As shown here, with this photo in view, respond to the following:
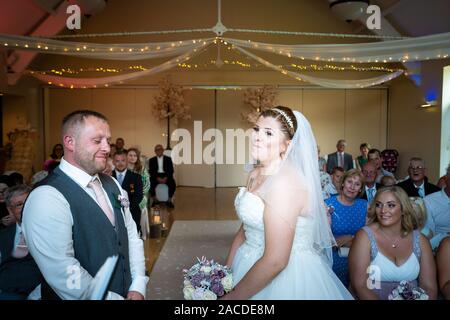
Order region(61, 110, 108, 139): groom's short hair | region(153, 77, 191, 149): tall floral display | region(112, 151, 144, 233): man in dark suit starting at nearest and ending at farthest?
1. region(61, 110, 108, 139): groom's short hair
2. region(112, 151, 144, 233): man in dark suit
3. region(153, 77, 191, 149): tall floral display

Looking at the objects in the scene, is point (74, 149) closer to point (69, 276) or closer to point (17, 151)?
point (69, 276)

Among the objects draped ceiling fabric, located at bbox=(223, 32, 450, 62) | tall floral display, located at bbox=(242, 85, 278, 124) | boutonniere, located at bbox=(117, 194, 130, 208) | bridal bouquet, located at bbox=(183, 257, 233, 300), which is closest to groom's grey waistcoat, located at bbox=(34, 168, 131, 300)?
boutonniere, located at bbox=(117, 194, 130, 208)

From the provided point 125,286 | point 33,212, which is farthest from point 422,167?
point 33,212

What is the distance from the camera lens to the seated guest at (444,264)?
8.19 ft

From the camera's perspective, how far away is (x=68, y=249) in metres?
1.70

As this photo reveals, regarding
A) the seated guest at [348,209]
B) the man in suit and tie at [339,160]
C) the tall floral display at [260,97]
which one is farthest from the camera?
the tall floral display at [260,97]

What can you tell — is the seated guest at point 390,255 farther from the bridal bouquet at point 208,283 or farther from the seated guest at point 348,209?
the seated guest at point 348,209

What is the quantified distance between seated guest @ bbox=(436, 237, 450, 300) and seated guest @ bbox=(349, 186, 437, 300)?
67mm

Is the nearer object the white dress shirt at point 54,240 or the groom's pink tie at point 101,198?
the white dress shirt at point 54,240

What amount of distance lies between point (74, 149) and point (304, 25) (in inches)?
459

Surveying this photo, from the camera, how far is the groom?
166 centimetres

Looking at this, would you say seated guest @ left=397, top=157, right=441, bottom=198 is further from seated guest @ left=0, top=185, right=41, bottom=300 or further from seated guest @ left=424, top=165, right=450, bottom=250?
seated guest @ left=0, top=185, right=41, bottom=300

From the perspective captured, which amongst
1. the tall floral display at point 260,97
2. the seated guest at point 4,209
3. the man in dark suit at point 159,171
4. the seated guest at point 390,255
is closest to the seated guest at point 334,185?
the seated guest at point 390,255

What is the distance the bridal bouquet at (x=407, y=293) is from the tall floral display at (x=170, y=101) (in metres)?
10.2
